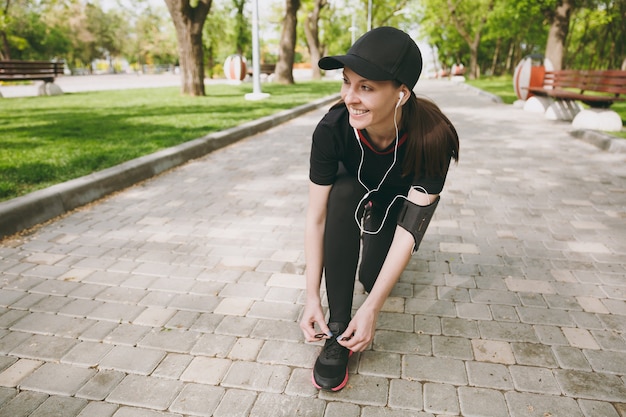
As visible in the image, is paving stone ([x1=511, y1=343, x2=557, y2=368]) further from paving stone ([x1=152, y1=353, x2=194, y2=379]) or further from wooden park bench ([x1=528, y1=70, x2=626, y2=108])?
wooden park bench ([x1=528, y1=70, x2=626, y2=108])

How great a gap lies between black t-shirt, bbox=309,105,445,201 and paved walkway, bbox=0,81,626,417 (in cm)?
83

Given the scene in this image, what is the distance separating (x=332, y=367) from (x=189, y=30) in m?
11.5

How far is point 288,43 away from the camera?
1894 cm

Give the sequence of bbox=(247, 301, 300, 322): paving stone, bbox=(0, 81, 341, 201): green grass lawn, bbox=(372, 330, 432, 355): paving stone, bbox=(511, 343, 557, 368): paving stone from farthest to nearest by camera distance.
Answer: bbox=(0, 81, 341, 201): green grass lawn
bbox=(247, 301, 300, 322): paving stone
bbox=(372, 330, 432, 355): paving stone
bbox=(511, 343, 557, 368): paving stone

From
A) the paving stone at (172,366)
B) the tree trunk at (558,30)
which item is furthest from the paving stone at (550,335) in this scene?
the tree trunk at (558,30)

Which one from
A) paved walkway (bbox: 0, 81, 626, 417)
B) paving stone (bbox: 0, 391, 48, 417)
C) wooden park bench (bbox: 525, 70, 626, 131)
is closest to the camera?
paving stone (bbox: 0, 391, 48, 417)

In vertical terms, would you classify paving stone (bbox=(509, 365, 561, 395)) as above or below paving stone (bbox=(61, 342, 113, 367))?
below

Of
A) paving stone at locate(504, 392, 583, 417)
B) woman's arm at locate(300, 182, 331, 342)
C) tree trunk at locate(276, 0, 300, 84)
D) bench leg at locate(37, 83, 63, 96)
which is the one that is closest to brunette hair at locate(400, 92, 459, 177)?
woman's arm at locate(300, 182, 331, 342)

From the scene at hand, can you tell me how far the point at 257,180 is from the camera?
532 centimetres

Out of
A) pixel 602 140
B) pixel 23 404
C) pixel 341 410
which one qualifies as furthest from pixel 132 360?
pixel 602 140

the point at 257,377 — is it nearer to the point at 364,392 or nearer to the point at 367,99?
the point at 364,392

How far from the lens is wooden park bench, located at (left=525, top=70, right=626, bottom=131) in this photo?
783 cm

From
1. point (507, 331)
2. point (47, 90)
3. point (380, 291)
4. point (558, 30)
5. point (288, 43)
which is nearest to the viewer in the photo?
point (380, 291)

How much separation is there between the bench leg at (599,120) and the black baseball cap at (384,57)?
25.8ft
